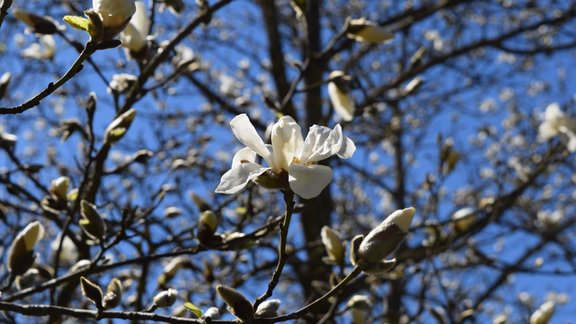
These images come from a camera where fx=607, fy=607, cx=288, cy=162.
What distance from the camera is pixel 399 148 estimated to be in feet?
15.8

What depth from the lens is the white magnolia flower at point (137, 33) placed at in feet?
5.10

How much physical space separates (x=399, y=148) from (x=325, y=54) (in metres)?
3.06

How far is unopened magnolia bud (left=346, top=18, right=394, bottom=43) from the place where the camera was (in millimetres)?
1685

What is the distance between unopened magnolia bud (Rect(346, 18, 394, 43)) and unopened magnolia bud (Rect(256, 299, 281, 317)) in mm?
947

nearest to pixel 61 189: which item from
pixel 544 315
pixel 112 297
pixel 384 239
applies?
pixel 112 297

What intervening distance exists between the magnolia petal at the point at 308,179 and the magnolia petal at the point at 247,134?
8 centimetres

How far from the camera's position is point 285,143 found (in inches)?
36.9

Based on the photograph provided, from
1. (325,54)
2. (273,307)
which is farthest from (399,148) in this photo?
(273,307)

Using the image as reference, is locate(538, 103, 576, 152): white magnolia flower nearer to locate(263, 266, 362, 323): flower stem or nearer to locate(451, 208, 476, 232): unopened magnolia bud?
locate(451, 208, 476, 232): unopened magnolia bud

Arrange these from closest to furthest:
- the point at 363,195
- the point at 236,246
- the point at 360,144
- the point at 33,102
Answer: the point at 33,102 → the point at 236,246 → the point at 360,144 → the point at 363,195

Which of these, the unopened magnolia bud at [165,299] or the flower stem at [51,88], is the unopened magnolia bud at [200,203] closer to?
the unopened magnolia bud at [165,299]

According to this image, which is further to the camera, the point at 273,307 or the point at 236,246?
the point at 236,246

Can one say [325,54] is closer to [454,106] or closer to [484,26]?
[484,26]

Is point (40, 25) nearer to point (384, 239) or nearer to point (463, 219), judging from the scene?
point (384, 239)
